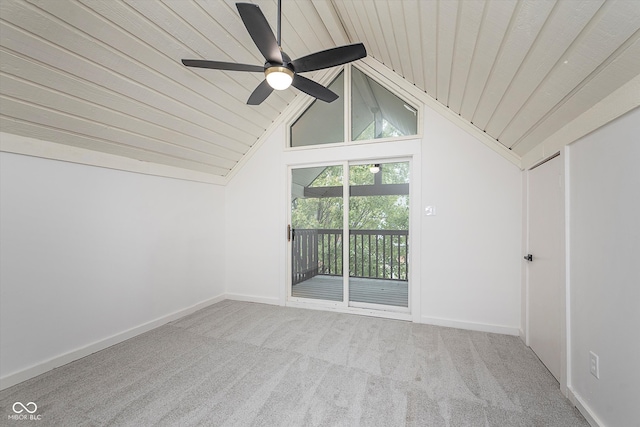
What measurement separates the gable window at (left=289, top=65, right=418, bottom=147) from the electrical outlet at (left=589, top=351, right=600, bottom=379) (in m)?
2.50

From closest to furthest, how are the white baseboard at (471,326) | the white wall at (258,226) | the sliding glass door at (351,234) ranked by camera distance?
1. the white baseboard at (471,326)
2. the sliding glass door at (351,234)
3. the white wall at (258,226)

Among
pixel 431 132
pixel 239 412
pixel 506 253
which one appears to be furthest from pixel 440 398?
pixel 431 132

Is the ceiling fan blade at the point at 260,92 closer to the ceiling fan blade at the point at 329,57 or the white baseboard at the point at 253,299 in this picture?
the ceiling fan blade at the point at 329,57

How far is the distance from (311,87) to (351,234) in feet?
6.45

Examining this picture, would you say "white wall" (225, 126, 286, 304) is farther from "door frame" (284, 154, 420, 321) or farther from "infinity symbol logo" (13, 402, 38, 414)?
"infinity symbol logo" (13, 402, 38, 414)

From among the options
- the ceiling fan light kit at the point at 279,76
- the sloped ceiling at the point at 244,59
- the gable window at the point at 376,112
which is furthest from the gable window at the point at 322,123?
the ceiling fan light kit at the point at 279,76

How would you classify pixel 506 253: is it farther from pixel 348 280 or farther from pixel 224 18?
pixel 224 18

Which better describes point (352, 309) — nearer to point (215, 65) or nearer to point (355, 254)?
point (355, 254)

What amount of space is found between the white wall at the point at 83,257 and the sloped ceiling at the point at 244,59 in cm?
39

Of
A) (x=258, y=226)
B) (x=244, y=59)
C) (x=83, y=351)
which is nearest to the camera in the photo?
(x=83, y=351)

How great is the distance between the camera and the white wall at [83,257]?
1991 millimetres

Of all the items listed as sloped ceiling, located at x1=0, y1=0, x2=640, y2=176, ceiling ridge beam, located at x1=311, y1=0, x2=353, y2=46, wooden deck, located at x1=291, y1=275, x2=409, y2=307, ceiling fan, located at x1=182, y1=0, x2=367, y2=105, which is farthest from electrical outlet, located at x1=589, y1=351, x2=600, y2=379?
ceiling ridge beam, located at x1=311, y1=0, x2=353, y2=46

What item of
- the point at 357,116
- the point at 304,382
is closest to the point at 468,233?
the point at 357,116

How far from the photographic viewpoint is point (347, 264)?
11.5ft
